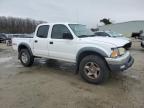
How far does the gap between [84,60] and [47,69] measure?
2.46 metres

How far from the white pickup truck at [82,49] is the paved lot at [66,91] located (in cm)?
49

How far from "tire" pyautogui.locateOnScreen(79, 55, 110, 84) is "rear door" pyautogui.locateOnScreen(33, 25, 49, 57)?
1951 mm

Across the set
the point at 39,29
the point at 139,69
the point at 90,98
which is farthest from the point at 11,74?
the point at 139,69

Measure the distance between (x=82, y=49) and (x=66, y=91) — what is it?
1432 millimetres

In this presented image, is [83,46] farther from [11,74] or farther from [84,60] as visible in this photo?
[11,74]

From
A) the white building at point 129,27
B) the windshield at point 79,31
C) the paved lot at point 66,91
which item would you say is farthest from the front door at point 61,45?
the white building at point 129,27

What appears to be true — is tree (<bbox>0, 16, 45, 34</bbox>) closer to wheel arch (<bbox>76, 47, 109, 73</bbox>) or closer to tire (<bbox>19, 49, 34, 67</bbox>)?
tire (<bbox>19, 49, 34, 67</bbox>)

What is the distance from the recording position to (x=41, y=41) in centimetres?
696

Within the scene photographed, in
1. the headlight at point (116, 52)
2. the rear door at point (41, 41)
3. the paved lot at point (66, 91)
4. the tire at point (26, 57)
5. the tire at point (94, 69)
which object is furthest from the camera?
the tire at point (26, 57)

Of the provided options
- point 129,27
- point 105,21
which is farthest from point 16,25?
point 105,21

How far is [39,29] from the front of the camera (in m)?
7.32

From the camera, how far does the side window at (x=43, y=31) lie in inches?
274

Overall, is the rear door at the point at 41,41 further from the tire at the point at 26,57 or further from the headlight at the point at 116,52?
the headlight at the point at 116,52

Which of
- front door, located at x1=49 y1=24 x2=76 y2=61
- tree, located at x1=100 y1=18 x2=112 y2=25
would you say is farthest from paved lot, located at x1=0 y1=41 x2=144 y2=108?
tree, located at x1=100 y1=18 x2=112 y2=25
